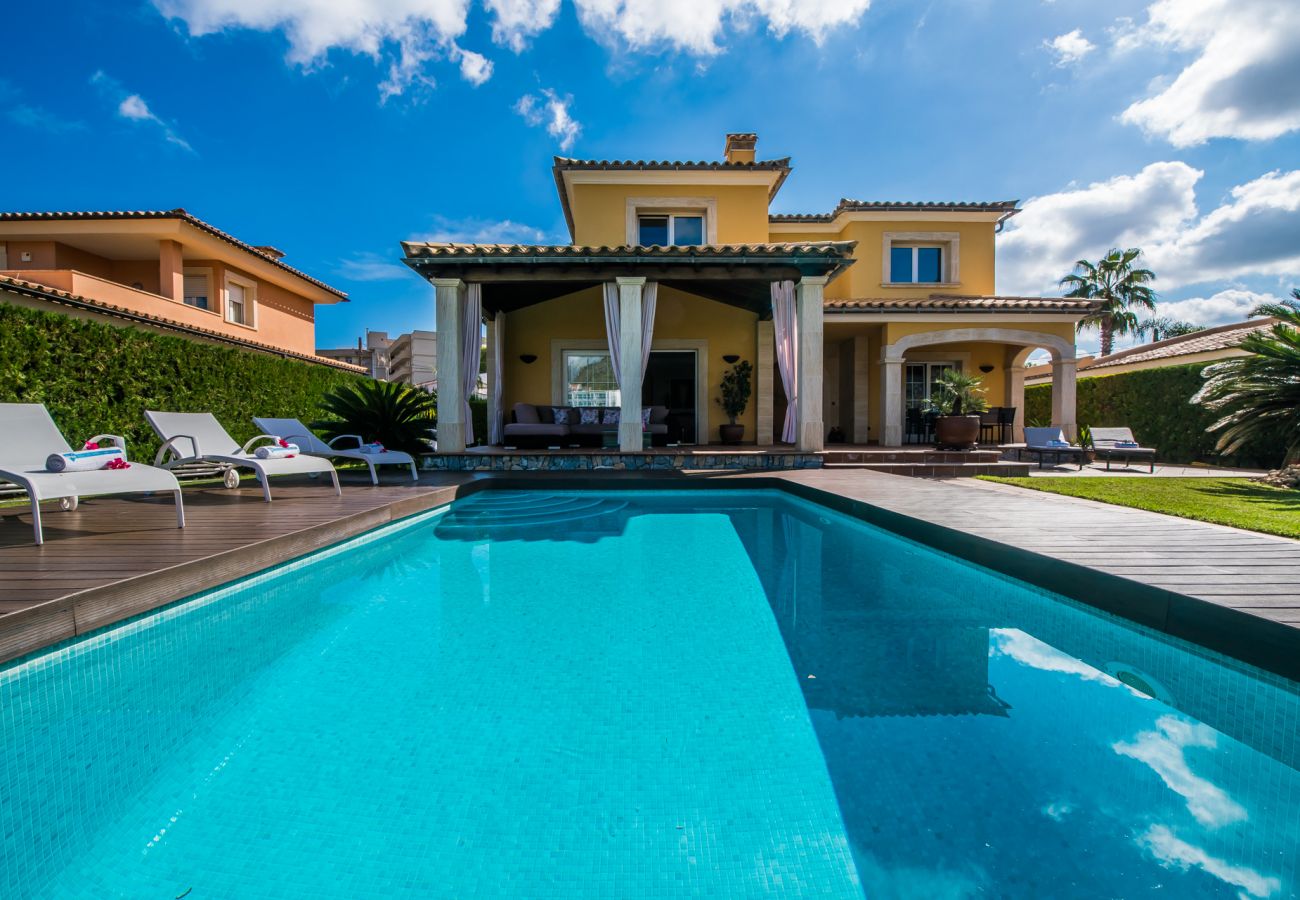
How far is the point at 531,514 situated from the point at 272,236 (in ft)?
72.2

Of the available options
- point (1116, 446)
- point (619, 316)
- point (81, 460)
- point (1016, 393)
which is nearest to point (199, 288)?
point (619, 316)

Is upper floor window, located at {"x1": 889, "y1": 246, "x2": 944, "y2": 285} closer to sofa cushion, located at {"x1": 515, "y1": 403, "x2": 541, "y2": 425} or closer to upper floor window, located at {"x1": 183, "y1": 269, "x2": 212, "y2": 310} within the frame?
sofa cushion, located at {"x1": 515, "y1": 403, "x2": 541, "y2": 425}

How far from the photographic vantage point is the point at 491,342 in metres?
11.9

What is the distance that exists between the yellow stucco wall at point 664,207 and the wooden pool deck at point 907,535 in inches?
335

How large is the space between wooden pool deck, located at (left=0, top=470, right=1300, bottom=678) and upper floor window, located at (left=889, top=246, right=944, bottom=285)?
9.53 meters

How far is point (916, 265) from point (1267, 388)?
7.70 m

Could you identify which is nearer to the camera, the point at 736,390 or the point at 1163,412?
the point at 736,390

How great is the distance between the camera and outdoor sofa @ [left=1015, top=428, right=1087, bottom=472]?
9.95 metres

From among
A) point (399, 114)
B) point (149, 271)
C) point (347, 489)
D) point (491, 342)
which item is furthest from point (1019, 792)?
point (149, 271)

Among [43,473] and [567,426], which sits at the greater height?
[567,426]

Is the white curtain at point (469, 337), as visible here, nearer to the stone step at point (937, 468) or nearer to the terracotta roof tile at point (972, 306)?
the stone step at point (937, 468)

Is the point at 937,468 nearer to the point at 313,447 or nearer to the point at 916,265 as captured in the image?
the point at 916,265

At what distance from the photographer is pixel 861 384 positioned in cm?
1402

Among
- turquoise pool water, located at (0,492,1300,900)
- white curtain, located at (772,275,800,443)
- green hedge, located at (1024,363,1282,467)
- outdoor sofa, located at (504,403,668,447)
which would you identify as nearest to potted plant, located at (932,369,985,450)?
white curtain, located at (772,275,800,443)
